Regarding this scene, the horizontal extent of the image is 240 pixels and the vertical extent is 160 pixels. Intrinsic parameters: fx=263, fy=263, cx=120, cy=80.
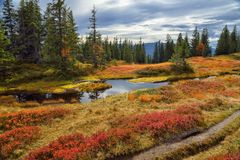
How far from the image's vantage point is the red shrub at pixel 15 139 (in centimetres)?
1911

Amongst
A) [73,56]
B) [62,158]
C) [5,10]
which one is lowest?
[62,158]

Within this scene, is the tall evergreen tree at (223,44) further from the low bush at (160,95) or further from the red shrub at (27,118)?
the red shrub at (27,118)

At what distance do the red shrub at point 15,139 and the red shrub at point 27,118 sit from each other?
6.97ft

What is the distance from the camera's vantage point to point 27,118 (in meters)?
25.2

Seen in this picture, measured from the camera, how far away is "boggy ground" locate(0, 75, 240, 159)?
17.7m

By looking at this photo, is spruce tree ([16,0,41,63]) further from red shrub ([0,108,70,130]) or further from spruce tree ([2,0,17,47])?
red shrub ([0,108,70,130])

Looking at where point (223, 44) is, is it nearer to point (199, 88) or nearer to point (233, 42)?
point (233, 42)

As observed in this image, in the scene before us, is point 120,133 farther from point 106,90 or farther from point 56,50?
point 56,50

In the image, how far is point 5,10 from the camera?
74.4 m

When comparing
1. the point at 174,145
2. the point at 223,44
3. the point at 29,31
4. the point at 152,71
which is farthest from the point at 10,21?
the point at 223,44

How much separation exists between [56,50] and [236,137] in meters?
53.7

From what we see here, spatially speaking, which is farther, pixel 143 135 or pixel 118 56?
pixel 118 56

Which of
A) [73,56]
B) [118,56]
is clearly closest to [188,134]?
[73,56]

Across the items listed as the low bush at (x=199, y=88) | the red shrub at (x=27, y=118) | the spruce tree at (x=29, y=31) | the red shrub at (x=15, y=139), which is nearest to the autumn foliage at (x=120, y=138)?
the red shrub at (x=15, y=139)
